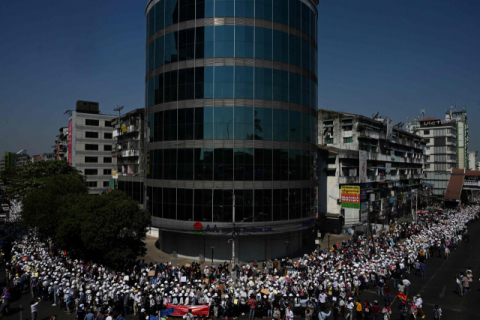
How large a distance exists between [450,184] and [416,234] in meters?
52.9

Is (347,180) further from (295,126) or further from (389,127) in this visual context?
(389,127)

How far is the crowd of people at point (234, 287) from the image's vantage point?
21.1 metres

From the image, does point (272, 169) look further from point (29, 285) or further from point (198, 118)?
point (29, 285)

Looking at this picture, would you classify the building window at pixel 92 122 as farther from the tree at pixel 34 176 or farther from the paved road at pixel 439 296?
the paved road at pixel 439 296

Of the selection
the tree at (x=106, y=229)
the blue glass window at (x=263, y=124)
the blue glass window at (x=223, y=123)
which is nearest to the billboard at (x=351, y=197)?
the blue glass window at (x=263, y=124)

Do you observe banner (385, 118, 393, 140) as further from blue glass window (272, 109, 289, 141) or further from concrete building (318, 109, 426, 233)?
blue glass window (272, 109, 289, 141)

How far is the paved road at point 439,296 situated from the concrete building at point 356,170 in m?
15.0

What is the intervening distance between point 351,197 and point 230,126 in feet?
77.2

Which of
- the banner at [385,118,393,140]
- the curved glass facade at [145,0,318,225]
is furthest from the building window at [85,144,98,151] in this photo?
the banner at [385,118,393,140]

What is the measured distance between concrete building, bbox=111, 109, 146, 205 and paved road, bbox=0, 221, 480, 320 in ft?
94.0

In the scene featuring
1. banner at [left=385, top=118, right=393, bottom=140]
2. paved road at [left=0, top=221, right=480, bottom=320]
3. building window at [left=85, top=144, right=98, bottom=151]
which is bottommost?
paved road at [left=0, top=221, right=480, bottom=320]

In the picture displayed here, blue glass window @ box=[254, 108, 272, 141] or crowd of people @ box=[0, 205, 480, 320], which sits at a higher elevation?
blue glass window @ box=[254, 108, 272, 141]

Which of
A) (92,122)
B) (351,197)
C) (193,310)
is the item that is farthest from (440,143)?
(193,310)

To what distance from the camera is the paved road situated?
860 inches
